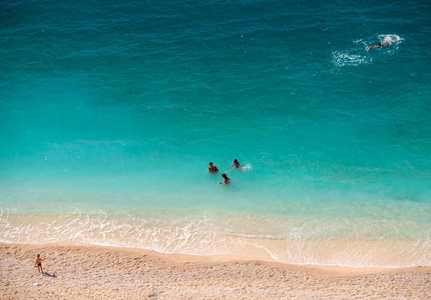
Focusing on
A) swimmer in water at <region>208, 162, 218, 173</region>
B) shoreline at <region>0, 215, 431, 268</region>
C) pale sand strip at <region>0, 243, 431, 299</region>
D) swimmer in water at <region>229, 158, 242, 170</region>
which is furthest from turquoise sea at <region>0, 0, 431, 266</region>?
pale sand strip at <region>0, 243, 431, 299</region>

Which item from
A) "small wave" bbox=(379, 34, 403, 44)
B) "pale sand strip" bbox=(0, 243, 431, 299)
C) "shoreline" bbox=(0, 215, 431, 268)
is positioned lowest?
"pale sand strip" bbox=(0, 243, 431, 299)

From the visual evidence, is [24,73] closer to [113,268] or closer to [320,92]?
[113,268]

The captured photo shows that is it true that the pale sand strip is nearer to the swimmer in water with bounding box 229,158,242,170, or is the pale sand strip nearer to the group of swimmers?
the group of swimmers

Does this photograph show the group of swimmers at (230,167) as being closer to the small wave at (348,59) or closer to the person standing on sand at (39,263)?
the person standing on sand at (39,263)

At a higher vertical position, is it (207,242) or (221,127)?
(221,127)

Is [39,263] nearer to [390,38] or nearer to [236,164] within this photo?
[236,164]

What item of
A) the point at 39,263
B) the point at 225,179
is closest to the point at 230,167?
the point at 225,179
